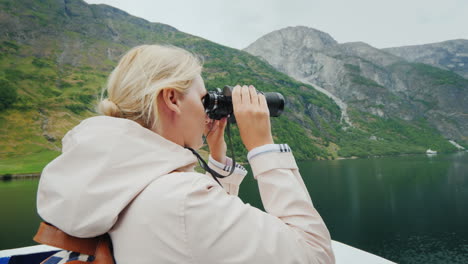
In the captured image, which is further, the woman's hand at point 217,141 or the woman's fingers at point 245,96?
the woman's hand at point 217,141

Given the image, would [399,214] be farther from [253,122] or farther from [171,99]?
[171,99]

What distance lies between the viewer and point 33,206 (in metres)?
25.6

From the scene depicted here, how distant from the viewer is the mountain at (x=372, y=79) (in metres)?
137

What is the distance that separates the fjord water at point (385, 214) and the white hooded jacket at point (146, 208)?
19001 mm

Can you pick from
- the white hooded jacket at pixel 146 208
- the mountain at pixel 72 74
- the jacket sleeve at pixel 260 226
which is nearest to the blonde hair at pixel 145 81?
the white hooded jacket at pixel 146 208

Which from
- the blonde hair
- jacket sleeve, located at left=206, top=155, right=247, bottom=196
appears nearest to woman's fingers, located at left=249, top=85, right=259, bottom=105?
the blonde hair

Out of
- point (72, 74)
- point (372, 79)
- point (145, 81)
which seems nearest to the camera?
point (145, 81)

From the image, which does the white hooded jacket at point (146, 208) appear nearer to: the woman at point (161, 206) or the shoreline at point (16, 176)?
the woman at point (161, 206)

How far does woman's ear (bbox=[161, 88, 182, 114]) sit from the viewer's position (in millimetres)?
947

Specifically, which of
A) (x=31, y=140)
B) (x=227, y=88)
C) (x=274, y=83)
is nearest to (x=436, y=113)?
(x=274, y=83)

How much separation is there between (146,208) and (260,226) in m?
0.27

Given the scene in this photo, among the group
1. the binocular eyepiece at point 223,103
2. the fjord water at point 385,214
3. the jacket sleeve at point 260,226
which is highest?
Result: the binocular eyepiece at point 223,103

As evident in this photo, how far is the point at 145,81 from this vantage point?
0.95 m

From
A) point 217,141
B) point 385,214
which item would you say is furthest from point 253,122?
point 385,214
